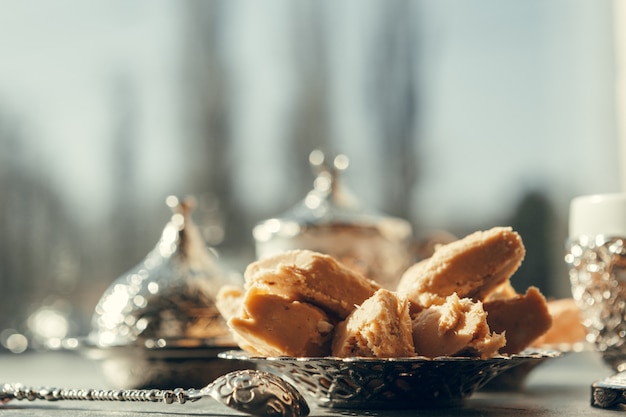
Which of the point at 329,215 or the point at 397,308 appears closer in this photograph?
the point at 397,308

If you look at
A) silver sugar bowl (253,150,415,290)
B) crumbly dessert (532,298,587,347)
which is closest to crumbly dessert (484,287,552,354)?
crumbly dessert (532,298,587,347)

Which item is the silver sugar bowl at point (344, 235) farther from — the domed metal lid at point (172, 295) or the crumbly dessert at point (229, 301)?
the crumbly dessert at point (229, 301)

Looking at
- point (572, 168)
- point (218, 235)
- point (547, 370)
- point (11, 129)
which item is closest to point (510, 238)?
point (547, 370)

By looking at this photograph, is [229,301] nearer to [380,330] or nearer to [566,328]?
[380,330]

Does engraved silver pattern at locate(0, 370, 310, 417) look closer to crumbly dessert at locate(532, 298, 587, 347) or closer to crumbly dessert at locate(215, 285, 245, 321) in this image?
crumbly dessert at locate(215, 285, 245, 321)

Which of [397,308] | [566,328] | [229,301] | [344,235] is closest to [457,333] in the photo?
[397,308]

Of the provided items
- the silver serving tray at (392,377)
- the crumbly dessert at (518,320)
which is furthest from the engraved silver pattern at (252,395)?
the crumbly dessert at (518,320)

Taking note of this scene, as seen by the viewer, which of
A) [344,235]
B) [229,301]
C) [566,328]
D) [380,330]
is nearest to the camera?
[380,330]
